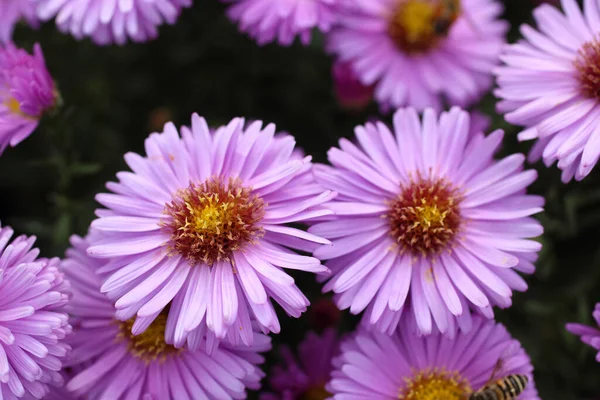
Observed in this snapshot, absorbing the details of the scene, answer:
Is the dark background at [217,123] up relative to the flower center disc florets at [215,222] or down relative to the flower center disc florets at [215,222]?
up

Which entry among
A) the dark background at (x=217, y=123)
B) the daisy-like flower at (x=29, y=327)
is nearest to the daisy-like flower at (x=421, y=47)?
the dark background at (x=217, y=123)

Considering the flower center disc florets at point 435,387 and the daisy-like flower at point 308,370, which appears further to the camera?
the daisy-like flower at point 308,370

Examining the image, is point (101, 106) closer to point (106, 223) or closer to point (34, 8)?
point (34, 8)

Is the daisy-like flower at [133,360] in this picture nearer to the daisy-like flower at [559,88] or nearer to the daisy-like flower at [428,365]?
the daisy-like flower at [428,365]

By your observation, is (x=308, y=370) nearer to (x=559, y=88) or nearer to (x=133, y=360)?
(x=133, y=360)

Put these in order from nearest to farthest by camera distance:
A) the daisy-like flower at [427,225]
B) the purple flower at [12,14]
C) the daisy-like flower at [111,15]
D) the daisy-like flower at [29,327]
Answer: the daisy-like flower at [29,327], the daisy-like flower at [427,225], the daisy-like flower at [111,15], the purple flower at [12,14]

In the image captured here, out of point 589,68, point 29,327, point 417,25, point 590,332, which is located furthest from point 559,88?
point 29,327

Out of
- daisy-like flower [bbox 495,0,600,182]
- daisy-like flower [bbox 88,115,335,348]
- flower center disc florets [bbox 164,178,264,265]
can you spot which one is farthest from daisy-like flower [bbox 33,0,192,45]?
daisy-like flower [bbox 495,0,600,182]
